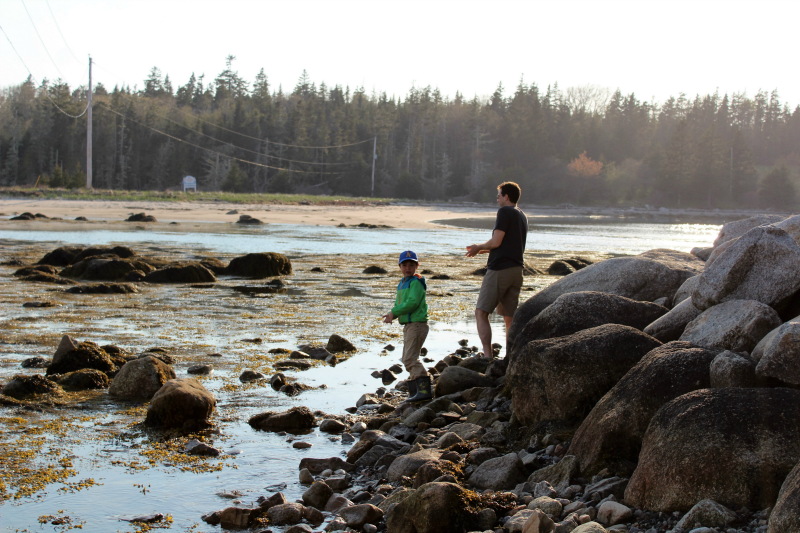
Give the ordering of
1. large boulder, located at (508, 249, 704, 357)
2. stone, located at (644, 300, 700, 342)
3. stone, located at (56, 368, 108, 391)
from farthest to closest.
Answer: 1. large boulder, located at (508, 249, 704, 357)
2. stone, located at (56, 368, 108, 391)
3. stone, located at (644, 300, 700, 342)

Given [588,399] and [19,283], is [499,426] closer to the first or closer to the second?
[588,399]

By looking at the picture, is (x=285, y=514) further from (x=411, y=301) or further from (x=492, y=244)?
(x=492, y=244)

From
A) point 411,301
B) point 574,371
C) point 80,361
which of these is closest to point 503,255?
point 411,301

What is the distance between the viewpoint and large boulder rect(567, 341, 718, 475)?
450cm

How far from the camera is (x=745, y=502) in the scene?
143 inches

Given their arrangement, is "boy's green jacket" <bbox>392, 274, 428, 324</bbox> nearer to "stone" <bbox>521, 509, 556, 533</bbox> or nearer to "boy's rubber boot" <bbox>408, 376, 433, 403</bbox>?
→ "boy's rubber boot" <bbox>408, 376, 433, 403</bbox>

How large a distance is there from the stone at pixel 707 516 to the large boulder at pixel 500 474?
4.18 feet

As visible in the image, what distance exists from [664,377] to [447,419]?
7.17 ft

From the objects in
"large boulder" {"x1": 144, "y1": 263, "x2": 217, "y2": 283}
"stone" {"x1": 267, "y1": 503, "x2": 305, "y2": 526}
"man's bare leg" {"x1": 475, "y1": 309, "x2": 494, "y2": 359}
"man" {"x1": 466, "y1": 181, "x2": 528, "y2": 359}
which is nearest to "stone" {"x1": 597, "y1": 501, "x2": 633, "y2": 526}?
"stone" {"x1": 267, "y1": 503, "x2": 305, "y2": 526}

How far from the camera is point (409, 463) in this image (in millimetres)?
5051

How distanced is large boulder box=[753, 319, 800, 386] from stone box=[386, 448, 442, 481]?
90.0 inches

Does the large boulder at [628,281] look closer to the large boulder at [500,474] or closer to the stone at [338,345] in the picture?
the stone at [338,345]

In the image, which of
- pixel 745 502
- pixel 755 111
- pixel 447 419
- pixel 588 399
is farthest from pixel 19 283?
pixel 755 111

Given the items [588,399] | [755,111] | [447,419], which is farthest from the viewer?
[755,111]
